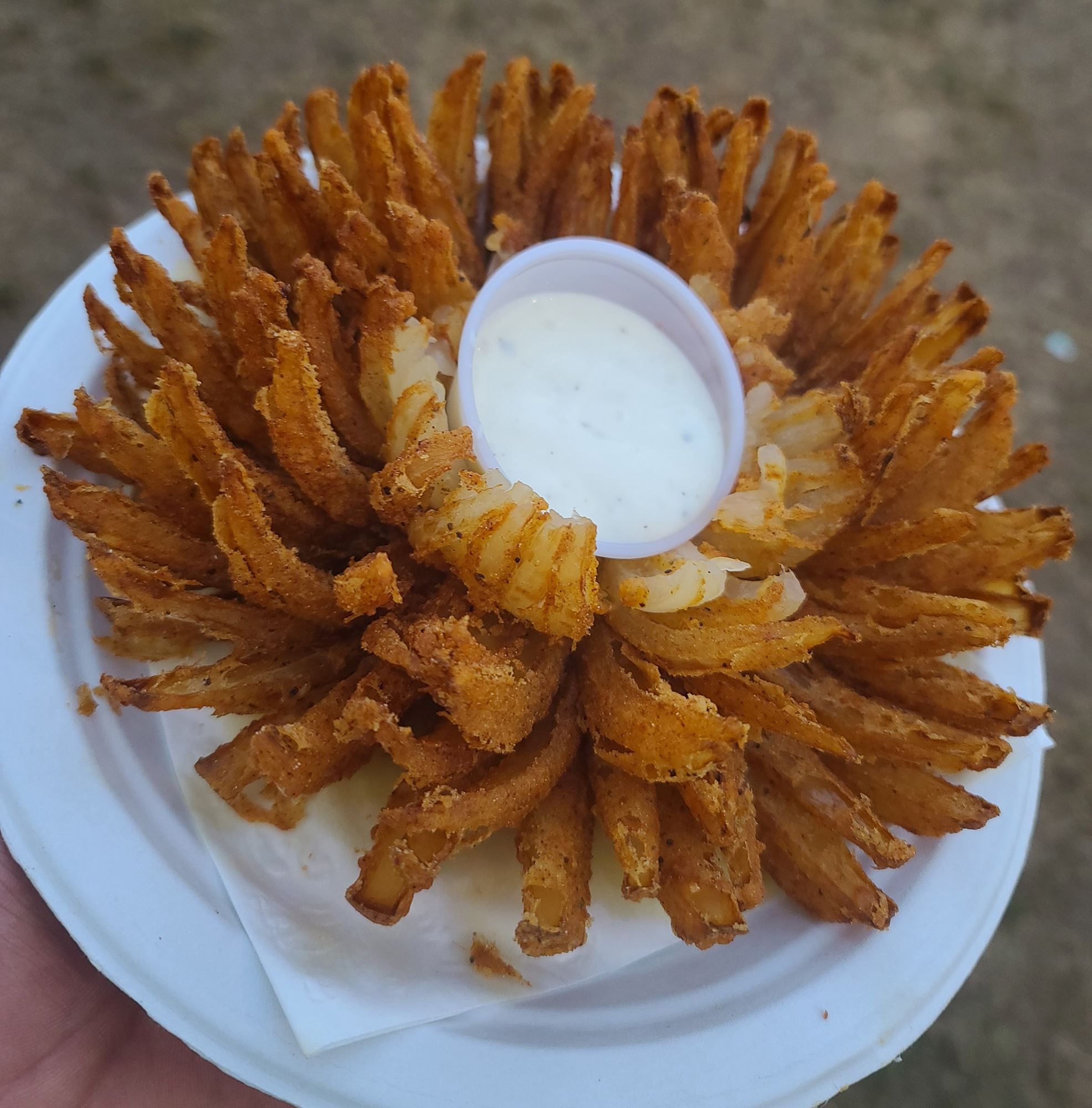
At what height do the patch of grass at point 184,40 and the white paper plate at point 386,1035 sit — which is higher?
the patch of grass at point 184,40

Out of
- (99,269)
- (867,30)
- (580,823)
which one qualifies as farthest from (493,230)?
(867,30)

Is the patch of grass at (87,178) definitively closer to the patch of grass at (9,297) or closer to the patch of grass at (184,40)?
the patch of grass at (9,297)

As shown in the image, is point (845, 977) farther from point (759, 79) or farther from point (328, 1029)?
point (759, 79)

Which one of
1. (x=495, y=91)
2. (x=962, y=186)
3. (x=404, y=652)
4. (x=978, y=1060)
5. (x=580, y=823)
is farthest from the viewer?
(x=962, y=186)

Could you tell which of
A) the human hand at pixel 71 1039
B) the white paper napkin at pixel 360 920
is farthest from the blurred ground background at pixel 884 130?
the human hand at pixel 71 1039

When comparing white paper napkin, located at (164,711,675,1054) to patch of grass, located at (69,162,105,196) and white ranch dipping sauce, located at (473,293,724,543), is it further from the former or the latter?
patch of grass, located at (69,162,105,196)

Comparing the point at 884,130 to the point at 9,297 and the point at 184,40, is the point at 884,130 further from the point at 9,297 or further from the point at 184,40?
the point at 9,297

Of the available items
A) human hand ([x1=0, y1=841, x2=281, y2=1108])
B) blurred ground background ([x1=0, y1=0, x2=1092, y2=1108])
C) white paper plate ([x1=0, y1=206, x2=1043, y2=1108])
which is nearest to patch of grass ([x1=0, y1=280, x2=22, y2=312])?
blurred ground background ([x1=0, y1=0, x2=1092, y2=1108])
